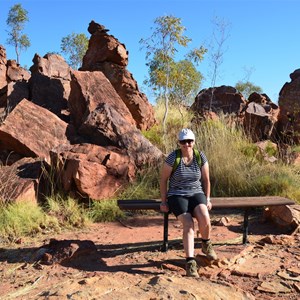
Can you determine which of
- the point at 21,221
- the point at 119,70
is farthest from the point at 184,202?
the point at 119,70

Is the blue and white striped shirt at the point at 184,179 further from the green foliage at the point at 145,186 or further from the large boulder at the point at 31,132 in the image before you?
the large boulder at the point at 31,132

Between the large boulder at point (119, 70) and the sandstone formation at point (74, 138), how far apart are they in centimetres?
4

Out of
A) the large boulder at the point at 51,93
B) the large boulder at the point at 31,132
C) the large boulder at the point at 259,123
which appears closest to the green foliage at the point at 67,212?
the large boulder at the point at 31,132

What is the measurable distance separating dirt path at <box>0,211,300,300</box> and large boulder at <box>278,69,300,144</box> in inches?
261

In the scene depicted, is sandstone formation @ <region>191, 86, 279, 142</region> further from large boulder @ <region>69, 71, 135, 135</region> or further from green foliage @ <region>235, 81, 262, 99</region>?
green foliage @ <region>235, 81, 262, 99</region>

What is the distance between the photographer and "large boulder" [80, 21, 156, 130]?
419 inches

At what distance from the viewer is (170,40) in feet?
36.4

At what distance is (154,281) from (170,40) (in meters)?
8.57

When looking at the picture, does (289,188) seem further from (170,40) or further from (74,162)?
(170,40)

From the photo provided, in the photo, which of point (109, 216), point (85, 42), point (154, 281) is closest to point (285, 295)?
point (154, 281)

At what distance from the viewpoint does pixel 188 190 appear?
4324 millimetres

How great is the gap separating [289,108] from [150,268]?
9.37m

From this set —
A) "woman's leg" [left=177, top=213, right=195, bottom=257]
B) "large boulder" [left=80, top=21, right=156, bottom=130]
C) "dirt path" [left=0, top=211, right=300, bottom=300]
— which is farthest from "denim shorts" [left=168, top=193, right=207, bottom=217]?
"large boulder" [left=80, top=21, right=156, bottom=130]

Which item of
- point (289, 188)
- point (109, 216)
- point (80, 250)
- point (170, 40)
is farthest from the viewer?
point (170, 40)
